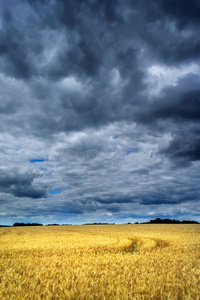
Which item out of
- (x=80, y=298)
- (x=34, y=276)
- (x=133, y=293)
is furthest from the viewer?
(x=34, y=276)

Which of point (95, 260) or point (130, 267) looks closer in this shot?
point (130, 267)

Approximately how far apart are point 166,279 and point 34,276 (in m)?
3.84

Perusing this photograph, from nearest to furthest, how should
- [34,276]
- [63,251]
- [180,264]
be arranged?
[34,276] < [180,264] < [63,251]

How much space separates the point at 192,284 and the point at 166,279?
0.66m

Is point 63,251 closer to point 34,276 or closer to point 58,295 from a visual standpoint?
point 34,276

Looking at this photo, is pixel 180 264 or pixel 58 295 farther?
pixel 180 264

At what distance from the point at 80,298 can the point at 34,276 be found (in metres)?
2.20

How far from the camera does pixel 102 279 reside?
5668mm

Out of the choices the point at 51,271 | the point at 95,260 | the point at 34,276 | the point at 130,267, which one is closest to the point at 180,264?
the point at 130,267

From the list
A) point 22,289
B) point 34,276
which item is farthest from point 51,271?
point 22,289

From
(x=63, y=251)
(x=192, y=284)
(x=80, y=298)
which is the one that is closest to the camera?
(x=80, y=298)

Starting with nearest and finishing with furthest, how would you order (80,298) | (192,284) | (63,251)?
(80,298) < (192,284) < (63,251)

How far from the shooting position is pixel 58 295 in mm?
4867

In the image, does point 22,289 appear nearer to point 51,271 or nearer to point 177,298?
point 51,271
